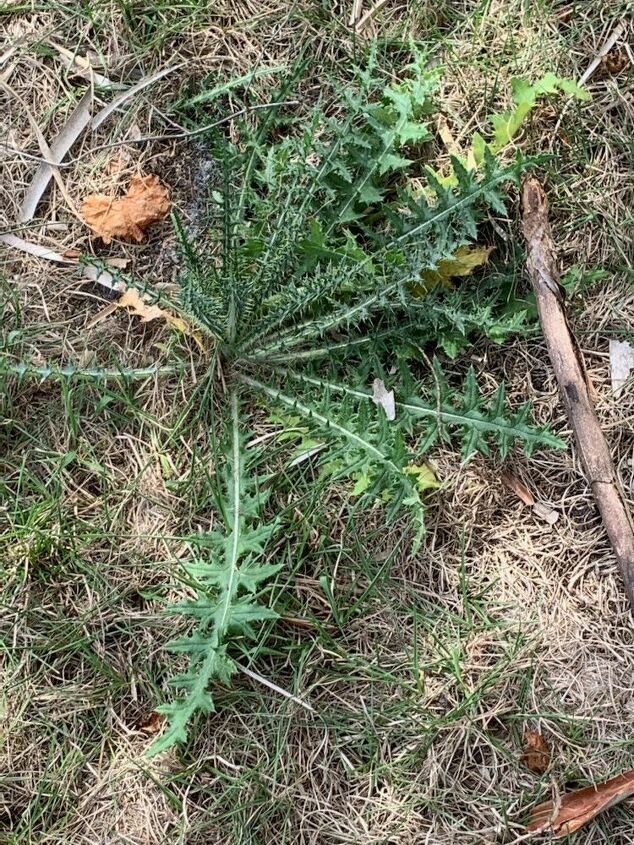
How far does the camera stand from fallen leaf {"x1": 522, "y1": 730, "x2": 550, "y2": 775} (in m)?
2.50

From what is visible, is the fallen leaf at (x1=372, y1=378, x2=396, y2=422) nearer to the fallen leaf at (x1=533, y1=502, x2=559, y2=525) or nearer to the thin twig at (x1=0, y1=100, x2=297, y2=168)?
the fallen leaf at (x1=533, y1=502, x2=559, y2=525)

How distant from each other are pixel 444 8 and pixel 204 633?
2.17 meters

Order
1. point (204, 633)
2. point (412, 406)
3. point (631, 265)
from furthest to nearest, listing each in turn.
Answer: point (631, 265)
point (412, 406)
point (204, 633)

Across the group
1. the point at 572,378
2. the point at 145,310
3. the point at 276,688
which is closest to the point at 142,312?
the point at 145,310

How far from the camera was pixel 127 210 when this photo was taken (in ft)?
8.82

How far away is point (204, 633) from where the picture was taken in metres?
2.31

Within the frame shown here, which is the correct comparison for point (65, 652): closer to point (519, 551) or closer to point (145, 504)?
point (145, 504)

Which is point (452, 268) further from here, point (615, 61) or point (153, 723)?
point (153, 723)

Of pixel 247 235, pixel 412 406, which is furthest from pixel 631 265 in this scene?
pixel 247 235

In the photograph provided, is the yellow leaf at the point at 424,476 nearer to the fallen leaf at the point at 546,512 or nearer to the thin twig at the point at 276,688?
the fallen leaf at the point at 546,512

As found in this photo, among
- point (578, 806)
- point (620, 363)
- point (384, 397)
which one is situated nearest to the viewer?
point (578, 806)

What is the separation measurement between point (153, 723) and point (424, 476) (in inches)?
44.5

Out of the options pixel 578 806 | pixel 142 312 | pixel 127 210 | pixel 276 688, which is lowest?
pixel 578 806

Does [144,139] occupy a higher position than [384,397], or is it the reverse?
[144,139]
